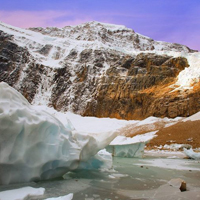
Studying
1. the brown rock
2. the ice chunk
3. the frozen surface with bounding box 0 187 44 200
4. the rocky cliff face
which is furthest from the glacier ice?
the rocky cliff face

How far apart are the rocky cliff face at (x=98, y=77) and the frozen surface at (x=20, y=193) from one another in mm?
30887

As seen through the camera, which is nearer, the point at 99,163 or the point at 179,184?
the point at 179,184

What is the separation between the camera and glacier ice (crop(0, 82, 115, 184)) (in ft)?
15.8

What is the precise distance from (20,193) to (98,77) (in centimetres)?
3973

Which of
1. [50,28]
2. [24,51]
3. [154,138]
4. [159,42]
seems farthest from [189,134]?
[50,28]

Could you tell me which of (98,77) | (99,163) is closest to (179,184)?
(99,163)

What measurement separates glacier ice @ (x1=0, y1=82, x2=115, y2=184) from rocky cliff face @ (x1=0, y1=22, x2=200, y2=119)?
2938 cm

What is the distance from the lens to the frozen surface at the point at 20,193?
3.78 meters

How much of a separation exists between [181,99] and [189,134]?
1251 cm

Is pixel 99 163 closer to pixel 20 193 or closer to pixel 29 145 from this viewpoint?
pixel 29 145

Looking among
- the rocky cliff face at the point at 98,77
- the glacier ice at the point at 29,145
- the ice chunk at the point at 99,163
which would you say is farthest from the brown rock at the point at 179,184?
the rocky cliff face at the point at 98,77

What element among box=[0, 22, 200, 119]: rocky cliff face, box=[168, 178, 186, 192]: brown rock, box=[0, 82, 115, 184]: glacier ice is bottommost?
box=[168, 178, 186, 192]: brown rock

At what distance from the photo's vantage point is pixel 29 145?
511cm

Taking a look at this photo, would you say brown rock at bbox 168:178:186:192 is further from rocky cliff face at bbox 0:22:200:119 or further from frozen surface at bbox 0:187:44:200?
rocky cliff face at bbox 0:22:200:119
